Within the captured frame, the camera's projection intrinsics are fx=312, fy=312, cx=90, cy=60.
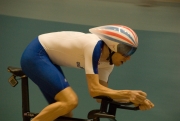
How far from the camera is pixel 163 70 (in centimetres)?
339

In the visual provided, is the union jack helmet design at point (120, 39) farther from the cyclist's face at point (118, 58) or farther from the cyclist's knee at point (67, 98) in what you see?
the cyclist's knee at point (67, 98)

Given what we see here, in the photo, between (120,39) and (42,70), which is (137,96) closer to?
(120,39)

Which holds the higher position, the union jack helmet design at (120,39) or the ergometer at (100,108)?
the union jack helmet design at (120,39)

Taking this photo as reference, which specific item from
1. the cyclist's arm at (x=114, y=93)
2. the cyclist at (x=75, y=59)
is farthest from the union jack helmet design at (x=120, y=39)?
the cyclist's arm at (x=114, y=93)

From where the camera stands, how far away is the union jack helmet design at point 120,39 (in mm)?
1842

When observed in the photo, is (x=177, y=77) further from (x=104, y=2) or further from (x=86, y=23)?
(x=104, y=2)

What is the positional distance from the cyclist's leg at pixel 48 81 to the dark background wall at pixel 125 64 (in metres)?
1.09

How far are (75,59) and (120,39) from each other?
316 millimetres

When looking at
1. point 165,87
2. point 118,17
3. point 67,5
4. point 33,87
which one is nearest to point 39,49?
point 33,87

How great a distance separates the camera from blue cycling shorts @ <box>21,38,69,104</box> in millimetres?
1904

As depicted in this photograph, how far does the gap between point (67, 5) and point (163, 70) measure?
1848 millimetres

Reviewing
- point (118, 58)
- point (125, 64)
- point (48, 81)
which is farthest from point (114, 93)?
point (125, 64)

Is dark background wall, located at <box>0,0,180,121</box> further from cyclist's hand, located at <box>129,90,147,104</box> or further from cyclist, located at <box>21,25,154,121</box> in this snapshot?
cyclist's hand, located at <box>129,90,147,104</box>

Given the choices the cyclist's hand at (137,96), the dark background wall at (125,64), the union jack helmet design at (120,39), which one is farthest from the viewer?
the dark background wall at (125,64)
